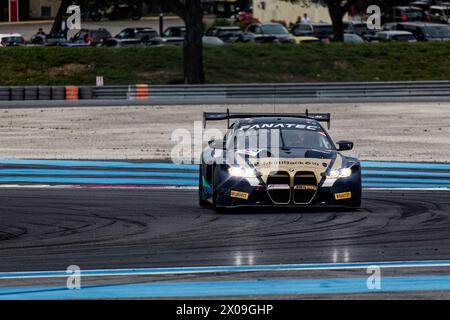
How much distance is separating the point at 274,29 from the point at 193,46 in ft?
51.5

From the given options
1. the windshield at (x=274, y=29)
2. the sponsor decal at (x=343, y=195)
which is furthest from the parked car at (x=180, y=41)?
→ the sponsor decal at (x=343, y=195)

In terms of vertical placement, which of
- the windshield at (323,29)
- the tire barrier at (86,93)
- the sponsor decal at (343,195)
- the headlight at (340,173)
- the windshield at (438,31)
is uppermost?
the windshield at (438,31)

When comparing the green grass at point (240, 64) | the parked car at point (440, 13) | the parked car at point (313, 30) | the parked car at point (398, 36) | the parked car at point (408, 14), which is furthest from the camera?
the parked car at point (440, 13)

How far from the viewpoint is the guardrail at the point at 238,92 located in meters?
37.2

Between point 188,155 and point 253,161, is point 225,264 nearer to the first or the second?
point 253,161

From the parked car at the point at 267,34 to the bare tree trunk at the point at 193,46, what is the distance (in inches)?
442

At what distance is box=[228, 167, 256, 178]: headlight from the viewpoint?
14617 mm

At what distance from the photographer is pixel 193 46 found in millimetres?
42938

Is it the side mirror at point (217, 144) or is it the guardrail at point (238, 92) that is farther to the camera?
the guardrail at point (238, 92)

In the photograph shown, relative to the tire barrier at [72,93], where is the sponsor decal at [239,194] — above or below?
above

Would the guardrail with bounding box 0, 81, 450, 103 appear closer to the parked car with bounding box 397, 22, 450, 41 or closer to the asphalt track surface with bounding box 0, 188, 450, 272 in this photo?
the parked car with bounding box 397, 22, 450, 41

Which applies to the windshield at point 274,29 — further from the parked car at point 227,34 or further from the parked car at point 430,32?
the parked car at point 430,32

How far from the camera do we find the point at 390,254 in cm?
1172

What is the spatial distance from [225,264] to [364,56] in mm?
36603
